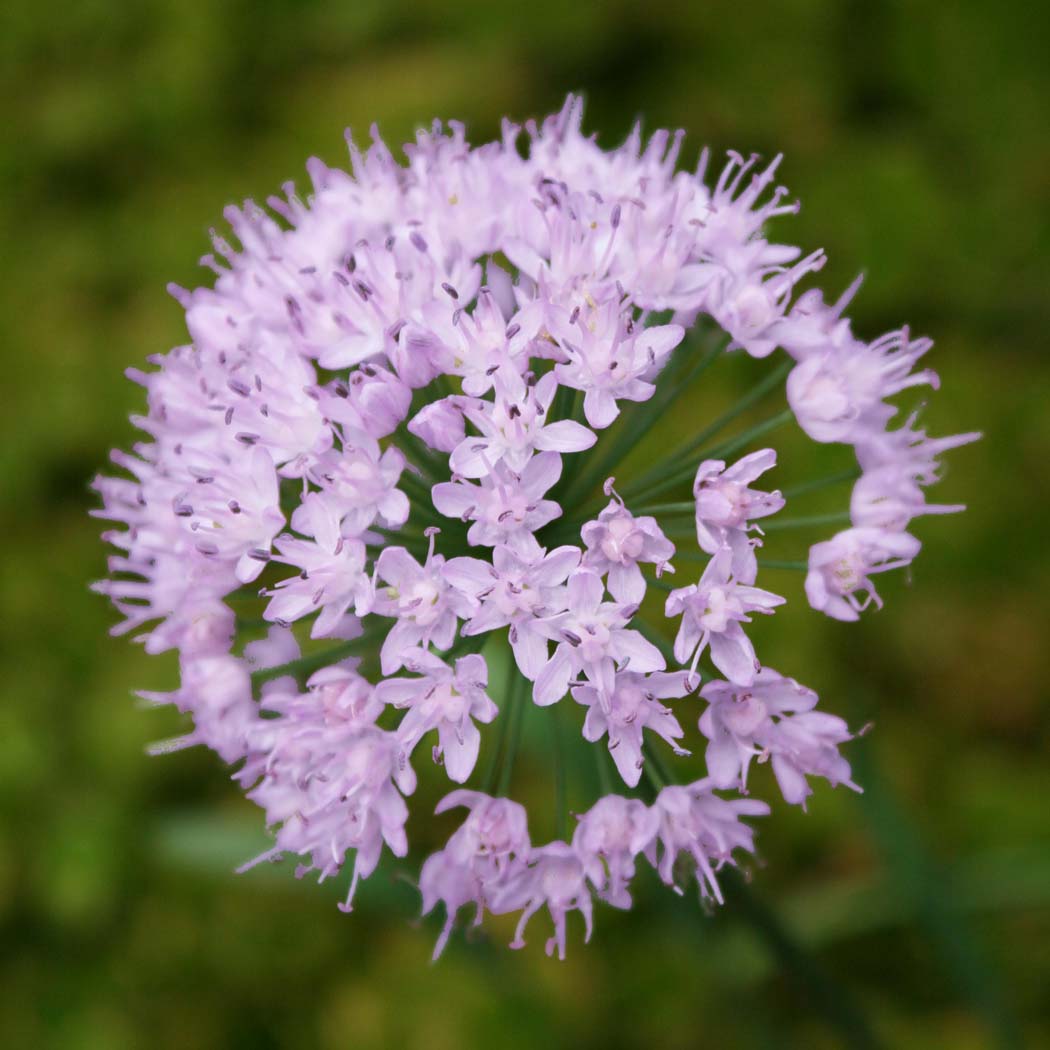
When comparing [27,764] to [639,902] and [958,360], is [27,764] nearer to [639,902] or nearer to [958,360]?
[639,902]

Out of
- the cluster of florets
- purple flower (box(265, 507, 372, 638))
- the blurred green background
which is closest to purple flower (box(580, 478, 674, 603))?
the cluster of florets

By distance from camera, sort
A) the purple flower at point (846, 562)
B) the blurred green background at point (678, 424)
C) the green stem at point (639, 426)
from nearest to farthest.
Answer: the purple flower at point (846, 562), the green stem at point (639, 426), the blurred green background at point (678, 424)

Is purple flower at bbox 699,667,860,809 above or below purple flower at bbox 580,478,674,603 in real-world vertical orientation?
below

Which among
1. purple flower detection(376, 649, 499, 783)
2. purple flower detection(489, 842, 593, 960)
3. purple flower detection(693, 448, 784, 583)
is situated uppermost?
purple flower detection(693, 448, 784, 583)

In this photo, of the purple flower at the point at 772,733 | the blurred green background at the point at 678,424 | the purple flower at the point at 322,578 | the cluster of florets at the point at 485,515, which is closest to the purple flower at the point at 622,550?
the cluster of florets at the point at 485,515

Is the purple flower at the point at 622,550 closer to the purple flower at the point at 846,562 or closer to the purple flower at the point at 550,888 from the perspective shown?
the purple flower at the point at 846,562

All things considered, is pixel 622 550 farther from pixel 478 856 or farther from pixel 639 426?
pixel 478 856

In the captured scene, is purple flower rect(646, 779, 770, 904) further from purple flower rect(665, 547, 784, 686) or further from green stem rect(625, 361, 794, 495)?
green stem rect(625, 361, 794, 495)
